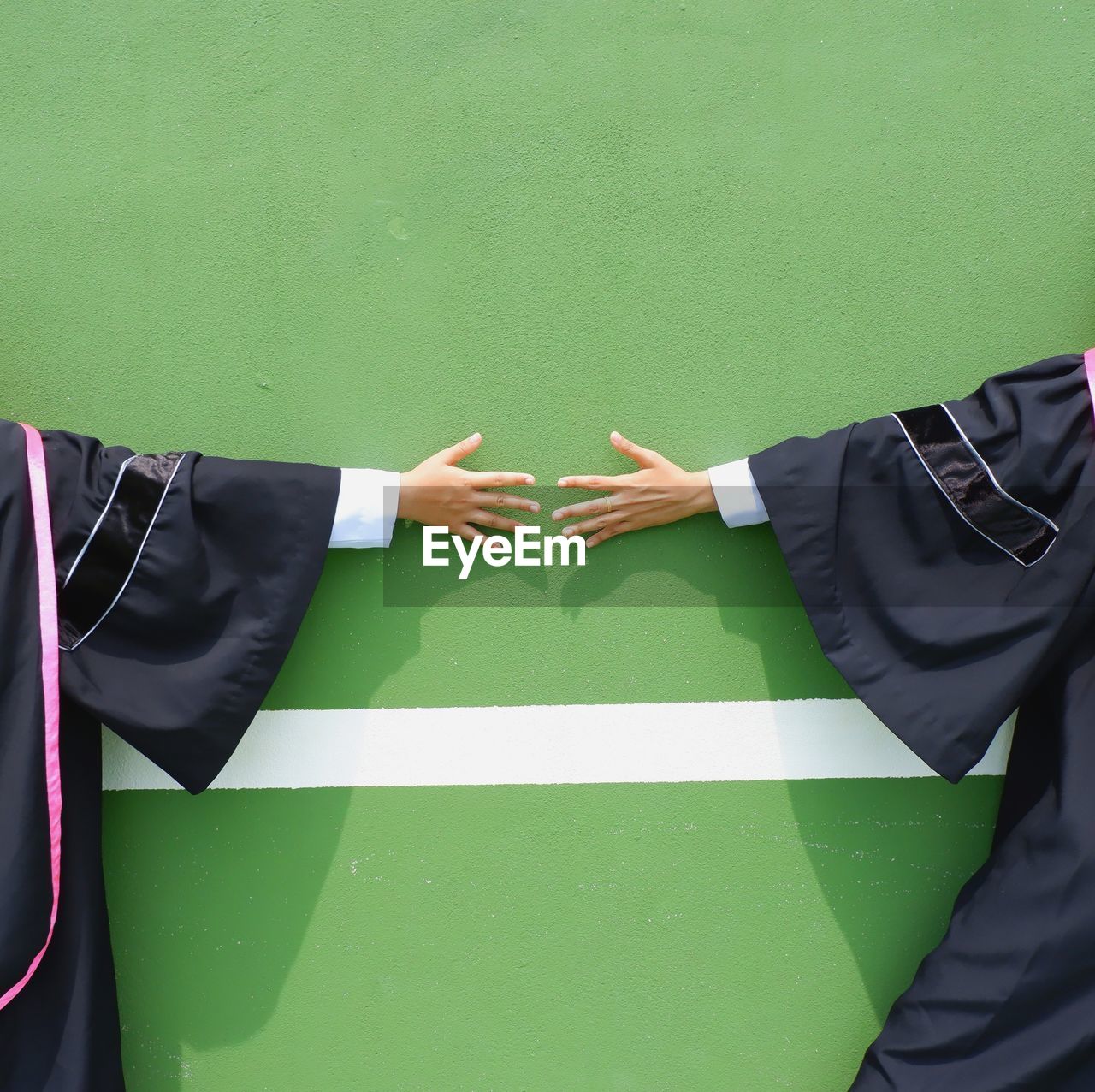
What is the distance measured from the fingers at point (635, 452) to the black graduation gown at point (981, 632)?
209 mm

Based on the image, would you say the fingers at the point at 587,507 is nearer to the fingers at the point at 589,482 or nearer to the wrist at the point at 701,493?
the fingers at the point at 589,482

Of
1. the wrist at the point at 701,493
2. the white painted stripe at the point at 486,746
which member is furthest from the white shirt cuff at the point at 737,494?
the white painted stripe at the point at 486,746

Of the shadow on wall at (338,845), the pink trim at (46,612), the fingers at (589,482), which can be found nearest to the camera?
the pink trim at (46,612)

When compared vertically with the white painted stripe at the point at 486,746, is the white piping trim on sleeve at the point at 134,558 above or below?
above

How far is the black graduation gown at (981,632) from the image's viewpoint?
1.71 meters

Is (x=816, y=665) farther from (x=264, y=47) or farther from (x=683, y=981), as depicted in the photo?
(x=264, y=47)

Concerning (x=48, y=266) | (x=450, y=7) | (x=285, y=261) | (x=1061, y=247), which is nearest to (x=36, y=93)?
(x=48, y=266)

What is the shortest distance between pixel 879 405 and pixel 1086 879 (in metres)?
0.99

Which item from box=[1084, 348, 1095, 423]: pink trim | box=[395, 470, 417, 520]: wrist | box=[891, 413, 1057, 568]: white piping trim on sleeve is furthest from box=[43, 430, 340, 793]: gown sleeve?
box=[1084, 348, 1095, 423]: pink trim

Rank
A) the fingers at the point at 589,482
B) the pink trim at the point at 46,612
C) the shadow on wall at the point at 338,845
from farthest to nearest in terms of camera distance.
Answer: the shadow on wall at the point at 338,845 → the fingers at the point at 589,482 → the pink trim at the point at 46,612

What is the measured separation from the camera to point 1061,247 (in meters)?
1.92

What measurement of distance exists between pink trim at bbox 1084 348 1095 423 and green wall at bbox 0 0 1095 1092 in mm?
211

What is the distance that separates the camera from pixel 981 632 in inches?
68.5

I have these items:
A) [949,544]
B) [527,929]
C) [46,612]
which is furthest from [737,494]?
[46,612]
